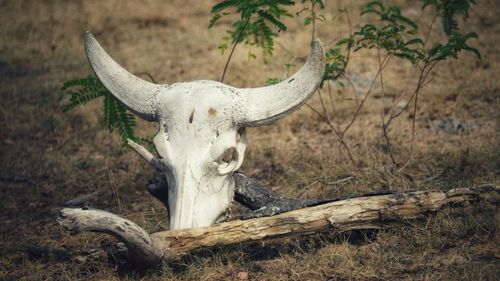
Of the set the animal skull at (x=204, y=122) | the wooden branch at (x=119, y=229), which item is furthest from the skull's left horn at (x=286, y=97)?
the wooden branch at (x=119, y=229)

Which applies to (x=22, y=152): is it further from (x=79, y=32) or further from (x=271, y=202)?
(x=79, y=32)

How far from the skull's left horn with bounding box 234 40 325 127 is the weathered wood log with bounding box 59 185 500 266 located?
618mm

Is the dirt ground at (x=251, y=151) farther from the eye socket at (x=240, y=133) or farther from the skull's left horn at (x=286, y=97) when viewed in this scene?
the skull's left horn at (x=286, y=97)

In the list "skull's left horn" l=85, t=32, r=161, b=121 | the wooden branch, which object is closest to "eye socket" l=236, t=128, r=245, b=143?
"skull's left horn" l=85, t=32, r=161, b=121

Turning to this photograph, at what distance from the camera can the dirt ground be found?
3.59 meters

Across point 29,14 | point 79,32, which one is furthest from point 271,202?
point 29,14

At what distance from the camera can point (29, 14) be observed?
1048cm

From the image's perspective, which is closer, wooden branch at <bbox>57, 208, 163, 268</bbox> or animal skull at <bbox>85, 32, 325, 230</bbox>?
wooden branch at <bbox>57, 208, 163, 268</bbox>

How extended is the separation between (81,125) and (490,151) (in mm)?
4385

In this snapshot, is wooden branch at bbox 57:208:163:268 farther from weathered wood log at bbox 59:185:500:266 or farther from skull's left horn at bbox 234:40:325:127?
skull's left horn at bbox 234:40:325:127

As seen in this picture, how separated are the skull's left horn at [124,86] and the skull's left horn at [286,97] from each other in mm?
615

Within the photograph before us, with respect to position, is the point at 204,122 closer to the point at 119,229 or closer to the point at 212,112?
the point at 212,112

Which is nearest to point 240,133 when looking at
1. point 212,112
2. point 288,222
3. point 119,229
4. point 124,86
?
point 212,112

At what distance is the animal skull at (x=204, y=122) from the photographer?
11.1ft
